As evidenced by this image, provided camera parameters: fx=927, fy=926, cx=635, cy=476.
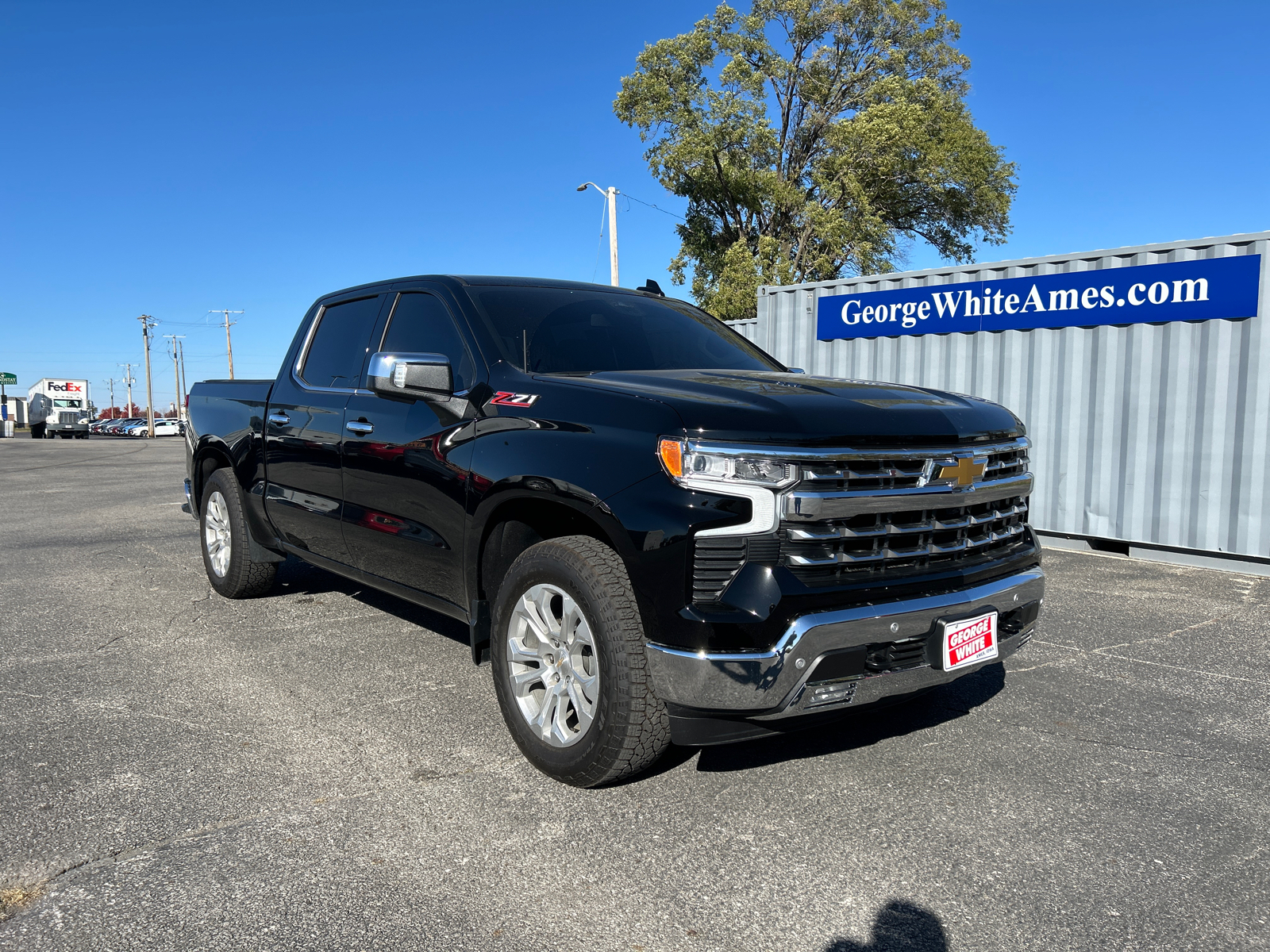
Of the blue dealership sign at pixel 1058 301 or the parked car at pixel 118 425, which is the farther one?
the parked car at pixel 118 425

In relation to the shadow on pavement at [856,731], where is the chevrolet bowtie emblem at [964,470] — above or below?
above

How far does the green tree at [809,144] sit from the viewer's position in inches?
1054

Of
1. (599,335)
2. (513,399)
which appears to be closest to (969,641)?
(513,399)

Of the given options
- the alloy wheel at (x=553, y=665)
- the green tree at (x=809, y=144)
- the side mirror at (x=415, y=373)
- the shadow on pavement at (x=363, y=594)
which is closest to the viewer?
the alloy wheel at (x=553, y=665)

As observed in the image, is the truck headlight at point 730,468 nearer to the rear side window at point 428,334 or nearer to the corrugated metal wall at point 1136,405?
the rear side window at point 428,334

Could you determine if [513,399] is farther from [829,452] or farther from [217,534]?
[217,534]

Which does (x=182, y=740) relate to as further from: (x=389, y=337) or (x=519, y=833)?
(x=389, y=337)

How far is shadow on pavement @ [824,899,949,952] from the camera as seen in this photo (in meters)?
2.28

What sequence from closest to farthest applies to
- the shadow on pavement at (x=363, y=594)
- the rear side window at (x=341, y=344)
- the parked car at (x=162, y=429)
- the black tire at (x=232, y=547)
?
1. the rear side window at (x=341, y=344)
2. the shadow on pavement at (x=363, y=594)
3. the black tire at (x=232, y=547)
4. the parked car at (x=162, y=429)

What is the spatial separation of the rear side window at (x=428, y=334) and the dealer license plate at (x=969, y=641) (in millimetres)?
2047

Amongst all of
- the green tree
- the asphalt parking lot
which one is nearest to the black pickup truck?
the asphalt parking lot

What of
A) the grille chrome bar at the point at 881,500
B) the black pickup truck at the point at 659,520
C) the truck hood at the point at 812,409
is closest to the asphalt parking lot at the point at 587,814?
the black pickup truck at the point at 659,520

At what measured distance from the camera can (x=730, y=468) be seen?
2.73m

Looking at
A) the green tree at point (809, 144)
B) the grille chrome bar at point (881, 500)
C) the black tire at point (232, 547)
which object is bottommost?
the black tire at point (232, 547)
